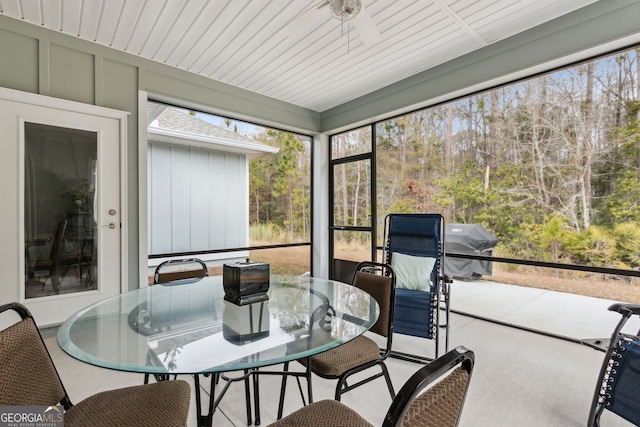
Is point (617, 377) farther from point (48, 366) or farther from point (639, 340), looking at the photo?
point (48, 366)

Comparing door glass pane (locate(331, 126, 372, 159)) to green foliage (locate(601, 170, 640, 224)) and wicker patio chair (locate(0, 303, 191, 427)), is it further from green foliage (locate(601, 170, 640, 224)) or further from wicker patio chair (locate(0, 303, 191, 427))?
wicker patio chair (locate(0, 303, 191, 427))

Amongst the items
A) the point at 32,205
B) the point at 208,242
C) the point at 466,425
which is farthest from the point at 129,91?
the point at 466,425

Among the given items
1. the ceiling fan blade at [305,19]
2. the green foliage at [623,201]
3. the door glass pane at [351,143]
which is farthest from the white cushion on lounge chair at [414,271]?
the ceiling fan blade at [305,19]

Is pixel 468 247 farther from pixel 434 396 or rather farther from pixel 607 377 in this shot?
pixel 434 396

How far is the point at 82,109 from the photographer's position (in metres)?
2.98

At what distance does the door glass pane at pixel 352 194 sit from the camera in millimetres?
4676

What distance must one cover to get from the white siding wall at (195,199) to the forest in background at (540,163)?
114 inches

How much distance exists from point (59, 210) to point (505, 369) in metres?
4.12

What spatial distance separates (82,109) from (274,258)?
11.1 ft

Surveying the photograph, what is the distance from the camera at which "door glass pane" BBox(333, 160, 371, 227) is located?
468cm

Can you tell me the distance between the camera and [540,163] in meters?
3.15

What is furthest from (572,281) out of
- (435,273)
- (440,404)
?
(440,404)

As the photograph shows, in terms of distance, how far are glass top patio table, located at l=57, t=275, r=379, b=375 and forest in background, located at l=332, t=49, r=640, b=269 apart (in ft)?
7.65

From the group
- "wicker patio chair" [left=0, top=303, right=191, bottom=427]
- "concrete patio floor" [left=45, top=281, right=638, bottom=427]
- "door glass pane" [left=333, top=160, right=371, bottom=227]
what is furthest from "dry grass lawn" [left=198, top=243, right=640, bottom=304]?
"wicker patio chair" [left=0, top=303, right=191, bottom=427]
